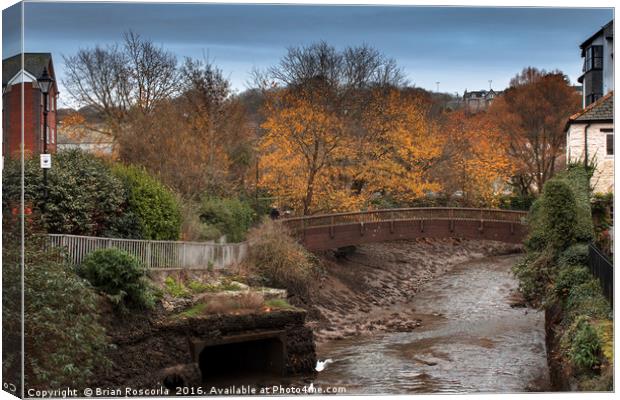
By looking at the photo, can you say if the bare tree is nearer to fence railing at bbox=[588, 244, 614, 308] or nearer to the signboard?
the signboard

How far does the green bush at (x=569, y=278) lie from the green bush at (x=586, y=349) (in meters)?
5.19

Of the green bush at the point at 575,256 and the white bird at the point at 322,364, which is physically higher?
the green bush at the point at 575,256

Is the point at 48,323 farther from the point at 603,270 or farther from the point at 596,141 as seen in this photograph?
the point at 596,141

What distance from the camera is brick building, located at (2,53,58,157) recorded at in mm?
16734

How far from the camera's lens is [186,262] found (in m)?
28.3

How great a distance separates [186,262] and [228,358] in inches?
164

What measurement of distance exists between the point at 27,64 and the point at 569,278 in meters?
13.6

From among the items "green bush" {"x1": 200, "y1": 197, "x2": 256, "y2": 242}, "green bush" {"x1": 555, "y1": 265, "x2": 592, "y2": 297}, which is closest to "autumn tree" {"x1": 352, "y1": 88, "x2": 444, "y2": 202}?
"green bush" {"x1": 200, "y1": 197, "x2": 256, "y2": 242}

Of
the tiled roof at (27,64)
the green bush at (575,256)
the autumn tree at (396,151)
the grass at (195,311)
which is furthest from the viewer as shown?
the autumn tree at (396,151)

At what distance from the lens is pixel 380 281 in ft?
139

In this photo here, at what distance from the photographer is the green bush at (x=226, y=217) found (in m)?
32.9

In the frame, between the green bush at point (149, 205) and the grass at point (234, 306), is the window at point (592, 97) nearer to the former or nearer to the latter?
the grass at point (234, 306)

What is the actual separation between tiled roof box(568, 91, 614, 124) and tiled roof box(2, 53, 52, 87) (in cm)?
1351

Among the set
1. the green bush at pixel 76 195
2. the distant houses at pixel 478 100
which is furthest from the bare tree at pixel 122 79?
the distant houses at pixel 478 100
